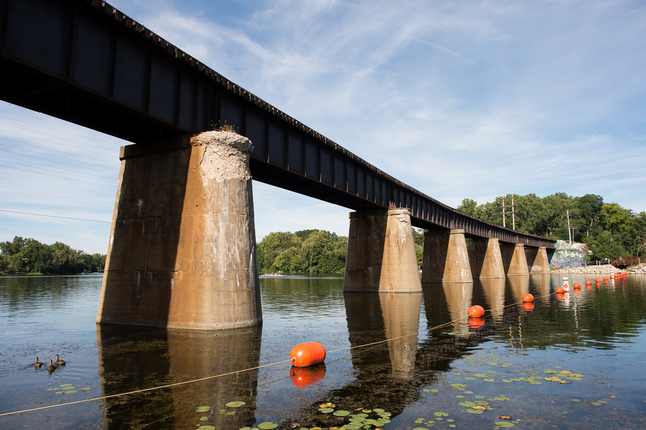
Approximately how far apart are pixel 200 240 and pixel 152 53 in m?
6.98

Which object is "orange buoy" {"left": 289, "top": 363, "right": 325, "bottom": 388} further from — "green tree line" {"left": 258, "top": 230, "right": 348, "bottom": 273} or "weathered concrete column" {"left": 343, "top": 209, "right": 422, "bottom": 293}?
"green tree line" {"left": 258, "top": 230, "right": 348, "bottom": 273}

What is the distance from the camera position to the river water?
6000mm

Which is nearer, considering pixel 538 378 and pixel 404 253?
pixel 538 378

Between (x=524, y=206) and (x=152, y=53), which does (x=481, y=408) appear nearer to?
(x=152, y=53)

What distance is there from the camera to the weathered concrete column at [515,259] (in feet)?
241

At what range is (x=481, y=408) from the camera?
6.29 m

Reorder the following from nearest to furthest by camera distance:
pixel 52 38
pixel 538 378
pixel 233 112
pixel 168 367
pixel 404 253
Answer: pixel 538 378, pixel 168 367, pixel 52 38, pixel 233 112, pixel 404 253

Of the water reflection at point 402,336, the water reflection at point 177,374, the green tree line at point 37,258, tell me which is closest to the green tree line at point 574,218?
the water reflection at point 402,336

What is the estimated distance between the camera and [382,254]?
35000 mm

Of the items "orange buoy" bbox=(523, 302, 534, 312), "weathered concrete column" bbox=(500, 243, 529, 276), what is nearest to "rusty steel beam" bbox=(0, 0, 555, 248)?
"orange buoy" bbox=(523, 302, 534, 312)

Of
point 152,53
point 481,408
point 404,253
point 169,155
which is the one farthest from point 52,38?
point 404,253

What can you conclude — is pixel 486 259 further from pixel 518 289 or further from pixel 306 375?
pixel 306 375

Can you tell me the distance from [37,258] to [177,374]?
138 metres

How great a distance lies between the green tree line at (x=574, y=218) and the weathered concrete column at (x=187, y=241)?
121 metres
